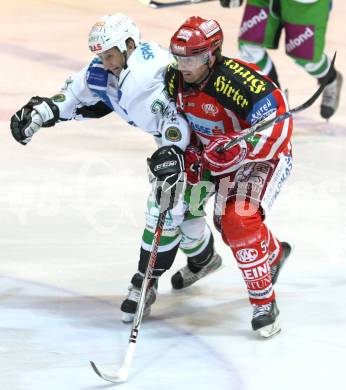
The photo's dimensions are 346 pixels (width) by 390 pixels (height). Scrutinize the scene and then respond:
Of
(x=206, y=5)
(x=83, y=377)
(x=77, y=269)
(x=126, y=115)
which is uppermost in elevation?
(x=126, y=115)

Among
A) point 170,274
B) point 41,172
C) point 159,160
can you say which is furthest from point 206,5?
point 159,160

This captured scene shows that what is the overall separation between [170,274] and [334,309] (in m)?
0.72

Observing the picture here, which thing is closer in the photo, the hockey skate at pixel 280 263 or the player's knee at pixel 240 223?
the player's knee at pixel 240 223

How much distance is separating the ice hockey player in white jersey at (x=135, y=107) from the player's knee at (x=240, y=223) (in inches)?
7.9

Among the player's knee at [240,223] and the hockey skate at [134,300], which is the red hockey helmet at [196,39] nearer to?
the player's knee at [240,223]

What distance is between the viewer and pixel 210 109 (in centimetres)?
397

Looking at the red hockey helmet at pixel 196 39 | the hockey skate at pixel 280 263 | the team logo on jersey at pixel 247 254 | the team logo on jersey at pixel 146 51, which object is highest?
the red hockey helmet at pixel 196 39

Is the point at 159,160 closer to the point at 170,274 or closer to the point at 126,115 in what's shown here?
the point at 126,115

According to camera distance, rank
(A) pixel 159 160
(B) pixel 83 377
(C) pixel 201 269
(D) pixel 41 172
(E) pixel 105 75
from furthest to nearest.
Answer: (D) pixel 41 172 → (C) pixel 201 269 → (E) pixel 105 75 → (A) pixel 159 160 → (B) pixel 83 377

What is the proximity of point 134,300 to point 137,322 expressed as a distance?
1.19 feet

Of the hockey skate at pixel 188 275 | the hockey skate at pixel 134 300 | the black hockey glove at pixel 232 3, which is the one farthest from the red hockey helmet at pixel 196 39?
the black hockey glove at pixel 232 3

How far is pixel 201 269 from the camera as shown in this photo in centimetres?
448

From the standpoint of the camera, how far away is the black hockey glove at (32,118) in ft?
13.7

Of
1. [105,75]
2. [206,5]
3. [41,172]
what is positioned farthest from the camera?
[206,5]
